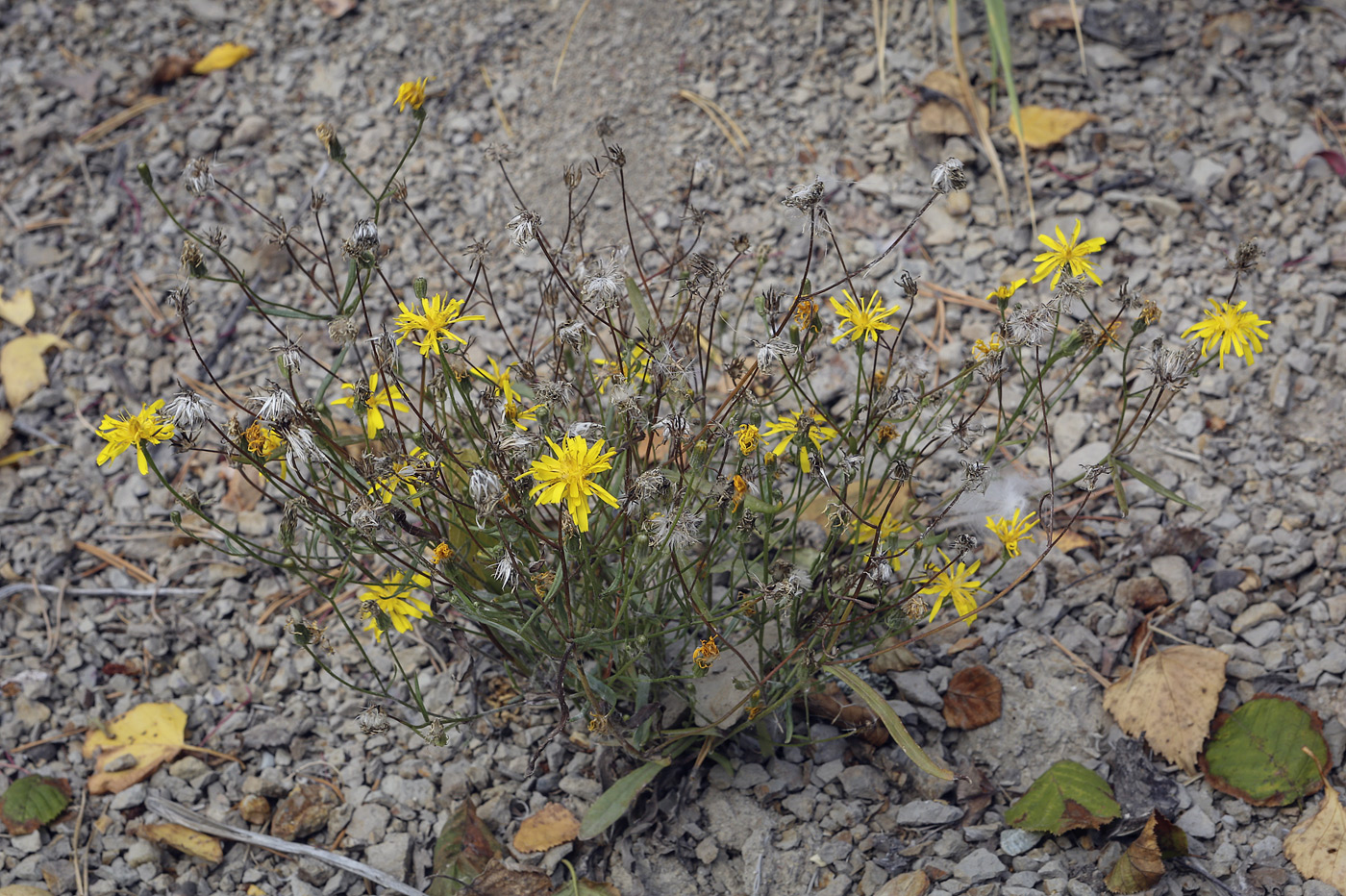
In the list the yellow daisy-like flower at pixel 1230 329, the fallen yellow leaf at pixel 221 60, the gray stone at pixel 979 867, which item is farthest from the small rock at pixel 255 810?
the fallen yellow leaf at pixel 221 60

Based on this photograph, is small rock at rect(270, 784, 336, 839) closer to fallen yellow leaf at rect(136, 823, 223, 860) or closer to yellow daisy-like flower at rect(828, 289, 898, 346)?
fallen yellow leaf at rect(136, 823, 223, 860)

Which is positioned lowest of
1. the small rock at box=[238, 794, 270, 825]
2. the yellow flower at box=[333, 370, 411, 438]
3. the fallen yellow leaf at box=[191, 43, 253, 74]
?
the small rock at box=[238, 794, 270, 825]

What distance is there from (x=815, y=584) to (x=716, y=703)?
346mm

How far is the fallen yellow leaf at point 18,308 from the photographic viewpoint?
11.9ft

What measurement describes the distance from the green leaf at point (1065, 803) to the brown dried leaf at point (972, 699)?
0.64 feet

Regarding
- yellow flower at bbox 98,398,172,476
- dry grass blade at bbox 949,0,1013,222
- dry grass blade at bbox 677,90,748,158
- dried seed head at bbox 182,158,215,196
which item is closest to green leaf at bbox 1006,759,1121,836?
yellow flower at bbox 98,398,172,476

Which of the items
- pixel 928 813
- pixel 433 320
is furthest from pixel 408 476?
pixel 928 813

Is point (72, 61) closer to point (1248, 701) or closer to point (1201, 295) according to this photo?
point (1201, 295)

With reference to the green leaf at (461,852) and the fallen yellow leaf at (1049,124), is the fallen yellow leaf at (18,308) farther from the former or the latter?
the fallen yellow leaf at (1049,124)

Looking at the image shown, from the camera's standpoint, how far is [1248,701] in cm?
222

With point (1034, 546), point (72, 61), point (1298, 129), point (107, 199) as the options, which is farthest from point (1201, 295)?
point (72, 61)

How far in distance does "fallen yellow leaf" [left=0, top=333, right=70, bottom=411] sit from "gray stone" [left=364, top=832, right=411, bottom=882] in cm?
216

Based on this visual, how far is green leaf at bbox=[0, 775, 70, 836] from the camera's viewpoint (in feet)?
7.89

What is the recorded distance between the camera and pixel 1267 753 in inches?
83.6
